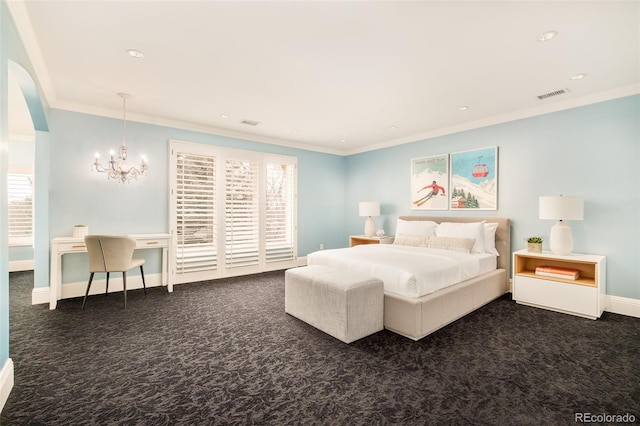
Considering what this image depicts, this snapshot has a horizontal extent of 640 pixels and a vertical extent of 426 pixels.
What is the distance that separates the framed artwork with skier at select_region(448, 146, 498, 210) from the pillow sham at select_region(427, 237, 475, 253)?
33.1 inches

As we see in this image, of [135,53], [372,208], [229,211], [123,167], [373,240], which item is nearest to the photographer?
[135,53]

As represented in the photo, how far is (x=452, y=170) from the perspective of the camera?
516cm

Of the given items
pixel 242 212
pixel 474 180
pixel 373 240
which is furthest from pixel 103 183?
pixel 474 180

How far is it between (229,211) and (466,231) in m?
3.95

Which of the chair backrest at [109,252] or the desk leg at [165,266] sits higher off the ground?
the chair backrest at [109,252]

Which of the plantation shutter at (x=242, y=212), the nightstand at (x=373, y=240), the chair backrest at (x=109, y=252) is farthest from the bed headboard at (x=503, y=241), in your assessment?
the chair backrest at (x=109, y=252)

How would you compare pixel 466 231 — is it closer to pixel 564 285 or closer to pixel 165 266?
pixel 564 285

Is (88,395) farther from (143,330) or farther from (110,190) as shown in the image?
(110,190)

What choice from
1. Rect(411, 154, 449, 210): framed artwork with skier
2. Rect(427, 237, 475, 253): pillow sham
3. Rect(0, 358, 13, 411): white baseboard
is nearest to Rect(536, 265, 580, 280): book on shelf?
Rect(427, 237, 475, 253): pillow sham

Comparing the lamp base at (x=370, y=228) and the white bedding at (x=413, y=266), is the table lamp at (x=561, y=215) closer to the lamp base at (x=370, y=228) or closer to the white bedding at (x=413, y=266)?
the white bedding at (x=413, y=266)

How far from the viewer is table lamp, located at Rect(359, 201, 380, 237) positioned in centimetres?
607

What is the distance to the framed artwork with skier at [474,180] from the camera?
4.66 m

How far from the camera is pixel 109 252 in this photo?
380 cm

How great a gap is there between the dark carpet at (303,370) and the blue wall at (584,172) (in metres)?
0.86
